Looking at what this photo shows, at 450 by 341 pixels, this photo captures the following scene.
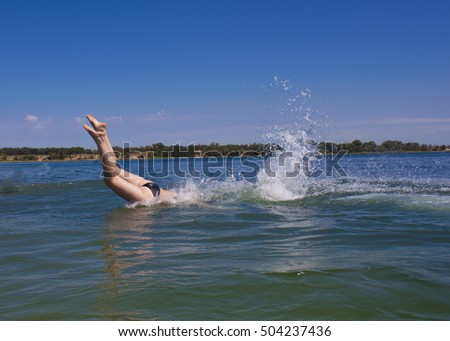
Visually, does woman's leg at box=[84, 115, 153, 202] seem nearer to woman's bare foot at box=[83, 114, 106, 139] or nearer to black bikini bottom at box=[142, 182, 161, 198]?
woman's bare foot at box=[83, 114, 106, 139]

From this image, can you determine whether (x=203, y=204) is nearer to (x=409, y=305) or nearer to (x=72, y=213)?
(x=72, y=213)

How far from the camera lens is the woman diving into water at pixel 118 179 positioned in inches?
348

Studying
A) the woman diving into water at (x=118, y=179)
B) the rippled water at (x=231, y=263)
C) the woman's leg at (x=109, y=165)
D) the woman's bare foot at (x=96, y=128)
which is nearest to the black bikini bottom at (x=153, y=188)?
the woman diving into water at (x=118, y=179)

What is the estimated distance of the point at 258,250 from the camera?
6.15 meters

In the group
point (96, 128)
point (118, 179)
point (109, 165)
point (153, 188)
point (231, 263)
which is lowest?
point (231, 263)

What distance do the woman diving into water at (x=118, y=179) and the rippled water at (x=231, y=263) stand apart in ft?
1.62

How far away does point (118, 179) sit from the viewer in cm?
959

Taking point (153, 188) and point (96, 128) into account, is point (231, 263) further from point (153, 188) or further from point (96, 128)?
point (153, 188)

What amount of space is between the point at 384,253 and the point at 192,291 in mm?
2845

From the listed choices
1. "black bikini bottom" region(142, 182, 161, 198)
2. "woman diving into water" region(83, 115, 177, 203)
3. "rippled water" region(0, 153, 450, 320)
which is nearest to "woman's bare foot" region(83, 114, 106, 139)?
"woman diving into water" region(83, 115, 177, 203)

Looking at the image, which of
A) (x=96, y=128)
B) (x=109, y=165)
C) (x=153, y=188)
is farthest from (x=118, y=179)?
(x=153, y=188)

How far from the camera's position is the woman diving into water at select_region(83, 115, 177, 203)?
29.0 ft

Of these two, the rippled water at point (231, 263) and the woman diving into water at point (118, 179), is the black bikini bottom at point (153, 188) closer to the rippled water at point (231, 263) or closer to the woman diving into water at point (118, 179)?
the woman diving into water at point (118, 179)

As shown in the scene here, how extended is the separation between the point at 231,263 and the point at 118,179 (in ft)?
16.2
